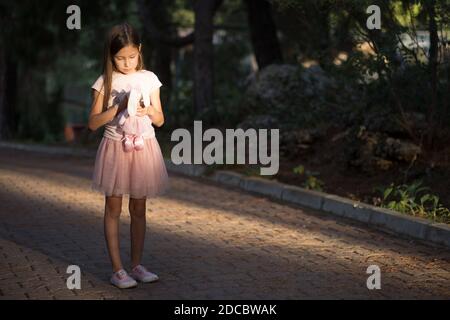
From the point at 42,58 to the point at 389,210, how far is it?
17105 mm

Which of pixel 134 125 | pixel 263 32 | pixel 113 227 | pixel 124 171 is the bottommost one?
pixel 113 227

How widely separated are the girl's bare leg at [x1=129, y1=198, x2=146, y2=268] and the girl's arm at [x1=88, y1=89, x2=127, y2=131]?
595 mm

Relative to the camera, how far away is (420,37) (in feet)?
30.8

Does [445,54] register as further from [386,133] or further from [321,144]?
[321,144]

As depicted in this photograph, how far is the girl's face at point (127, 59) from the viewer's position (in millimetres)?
4895

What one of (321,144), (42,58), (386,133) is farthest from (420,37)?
(42,58)

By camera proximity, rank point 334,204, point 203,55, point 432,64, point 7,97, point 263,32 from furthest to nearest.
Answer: point 7,97 → point 263,32 → point 203,55 → point 432,64 → point 334,204

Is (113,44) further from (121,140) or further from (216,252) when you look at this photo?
(216,252)

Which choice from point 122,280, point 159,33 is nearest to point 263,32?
→ point 159,33

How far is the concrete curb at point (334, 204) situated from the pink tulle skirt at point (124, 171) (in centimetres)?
301

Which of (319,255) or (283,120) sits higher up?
(283,120)

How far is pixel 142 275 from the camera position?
206 inches

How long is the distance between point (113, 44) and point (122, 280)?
1.55m

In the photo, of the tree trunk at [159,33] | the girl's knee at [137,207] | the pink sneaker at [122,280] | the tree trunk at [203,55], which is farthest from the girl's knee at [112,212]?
the tree trunk at [159,33]
